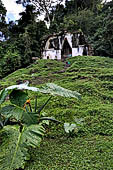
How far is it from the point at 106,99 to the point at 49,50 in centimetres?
1103

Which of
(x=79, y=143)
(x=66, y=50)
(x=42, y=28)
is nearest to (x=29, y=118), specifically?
(x=79, y=143)

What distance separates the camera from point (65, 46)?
1358cm

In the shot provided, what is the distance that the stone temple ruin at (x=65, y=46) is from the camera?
1266 cm

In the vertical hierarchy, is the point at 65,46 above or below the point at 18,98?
above

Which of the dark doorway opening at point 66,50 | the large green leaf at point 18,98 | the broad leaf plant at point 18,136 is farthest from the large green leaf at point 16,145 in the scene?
the dark doorway opening at point 66,50

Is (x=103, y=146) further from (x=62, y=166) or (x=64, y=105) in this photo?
(x=64, y=105)

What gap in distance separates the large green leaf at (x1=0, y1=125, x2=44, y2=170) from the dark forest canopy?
463 inches

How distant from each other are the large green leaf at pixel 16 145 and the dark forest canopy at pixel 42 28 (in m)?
11.8

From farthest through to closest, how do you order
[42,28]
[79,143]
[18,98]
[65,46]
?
[42,28] → [65,46] → [79,143] → [18,98]

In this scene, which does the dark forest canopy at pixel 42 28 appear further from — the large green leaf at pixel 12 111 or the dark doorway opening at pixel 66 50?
the large green leaf at pixel 12 111

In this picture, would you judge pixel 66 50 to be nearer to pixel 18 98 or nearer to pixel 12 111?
pixel 18 98

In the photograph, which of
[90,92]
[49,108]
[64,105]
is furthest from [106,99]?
[49,108]

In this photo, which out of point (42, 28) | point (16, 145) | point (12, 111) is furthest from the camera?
point (42, 28)

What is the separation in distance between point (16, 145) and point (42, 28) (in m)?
17.1
